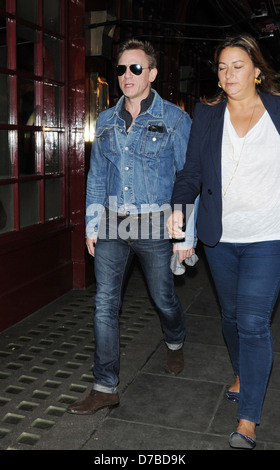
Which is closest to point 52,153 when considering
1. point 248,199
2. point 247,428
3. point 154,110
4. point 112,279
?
point 154,110

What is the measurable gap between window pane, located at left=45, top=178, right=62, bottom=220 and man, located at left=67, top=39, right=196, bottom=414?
244 cm

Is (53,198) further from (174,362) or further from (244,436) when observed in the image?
(244,436)

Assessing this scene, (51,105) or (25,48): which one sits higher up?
(25,48)

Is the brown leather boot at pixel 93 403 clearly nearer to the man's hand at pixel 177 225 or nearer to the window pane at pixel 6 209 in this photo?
the man's hand at pixel 177 225

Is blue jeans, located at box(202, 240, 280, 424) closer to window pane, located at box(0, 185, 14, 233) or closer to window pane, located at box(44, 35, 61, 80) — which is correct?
window pane, located at box(0, 185, 14, 233)

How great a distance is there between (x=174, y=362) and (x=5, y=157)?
2.28 metres

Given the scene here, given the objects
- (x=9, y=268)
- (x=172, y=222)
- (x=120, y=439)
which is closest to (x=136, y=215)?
(x=172, y=222)

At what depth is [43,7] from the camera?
5516 millimetres

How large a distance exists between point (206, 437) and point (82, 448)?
654 mm

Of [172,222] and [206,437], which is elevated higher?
[172,222]

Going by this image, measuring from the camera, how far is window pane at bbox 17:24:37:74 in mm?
5121

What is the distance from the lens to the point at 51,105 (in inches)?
227

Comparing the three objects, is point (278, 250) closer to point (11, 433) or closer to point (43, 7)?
point (11, 433)

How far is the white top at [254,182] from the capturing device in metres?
2.88
